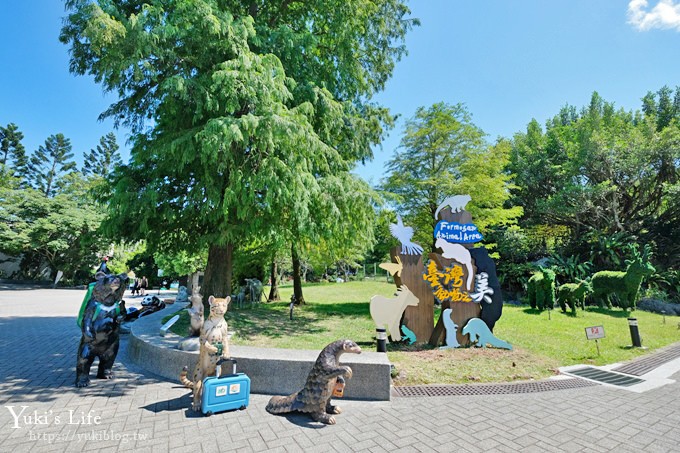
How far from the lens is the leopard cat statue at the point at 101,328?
4.86 m

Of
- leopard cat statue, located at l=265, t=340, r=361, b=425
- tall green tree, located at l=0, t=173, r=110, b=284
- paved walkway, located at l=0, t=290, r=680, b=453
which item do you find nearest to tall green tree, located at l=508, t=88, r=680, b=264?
paved walkway, located at l=0, t=290, r=680, b=453

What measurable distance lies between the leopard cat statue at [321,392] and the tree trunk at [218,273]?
17.8ft

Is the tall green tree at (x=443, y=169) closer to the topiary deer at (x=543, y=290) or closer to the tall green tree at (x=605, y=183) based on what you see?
the topiary deer at (x=543, y=290)

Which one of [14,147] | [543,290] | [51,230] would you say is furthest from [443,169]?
[14,147]

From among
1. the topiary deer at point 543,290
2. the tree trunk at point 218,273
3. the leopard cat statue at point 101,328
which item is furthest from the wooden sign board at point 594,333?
the leopard cat statue at point 101,328

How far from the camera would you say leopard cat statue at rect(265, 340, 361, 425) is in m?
3.82

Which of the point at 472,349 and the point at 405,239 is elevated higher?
the point at 405,239

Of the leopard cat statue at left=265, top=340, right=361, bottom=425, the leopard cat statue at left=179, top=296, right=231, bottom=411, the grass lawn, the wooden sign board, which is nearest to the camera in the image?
A: the leopard cat statue at left=265, top=340, right=361, bottom=425

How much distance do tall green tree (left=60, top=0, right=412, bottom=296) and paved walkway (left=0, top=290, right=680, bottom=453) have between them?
11.6 ft

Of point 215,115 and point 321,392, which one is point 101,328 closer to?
point 321,392

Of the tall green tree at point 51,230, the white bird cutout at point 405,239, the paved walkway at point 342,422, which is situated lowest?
the paved walkway at point 342,422

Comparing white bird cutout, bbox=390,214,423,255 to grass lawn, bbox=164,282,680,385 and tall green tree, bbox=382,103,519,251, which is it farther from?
tall green tree, bbox=382,103,519,251

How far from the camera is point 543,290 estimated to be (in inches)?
556

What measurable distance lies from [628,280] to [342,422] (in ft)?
53.5
